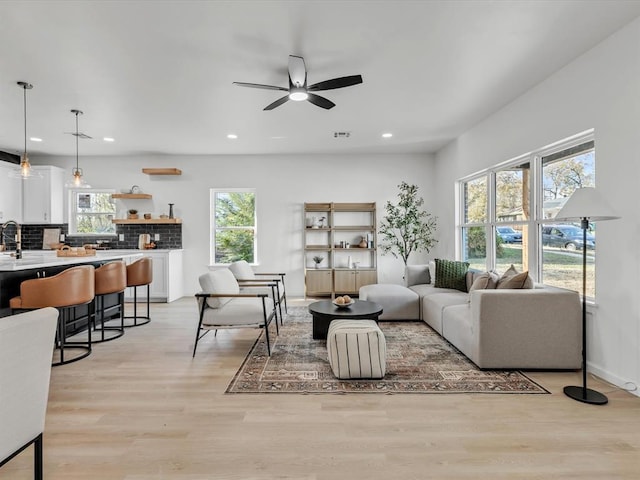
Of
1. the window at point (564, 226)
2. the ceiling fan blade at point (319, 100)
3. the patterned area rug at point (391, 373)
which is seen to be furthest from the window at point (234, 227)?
the window at point (564, 226)

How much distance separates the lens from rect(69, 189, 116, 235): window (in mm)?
7023

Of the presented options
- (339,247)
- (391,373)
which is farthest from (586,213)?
(339,247)

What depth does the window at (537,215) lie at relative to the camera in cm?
342

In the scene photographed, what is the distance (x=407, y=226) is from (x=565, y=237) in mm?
3136

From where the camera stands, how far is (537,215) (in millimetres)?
3951

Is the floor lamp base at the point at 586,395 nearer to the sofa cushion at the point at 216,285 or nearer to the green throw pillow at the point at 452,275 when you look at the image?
the green throw pillow at the point at 452,275

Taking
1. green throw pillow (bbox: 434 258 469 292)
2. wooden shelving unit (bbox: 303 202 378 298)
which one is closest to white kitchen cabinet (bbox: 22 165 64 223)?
wooden shelving unit (bbox: 303 202 378 298)

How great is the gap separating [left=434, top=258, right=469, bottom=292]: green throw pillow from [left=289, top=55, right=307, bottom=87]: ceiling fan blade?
3214 mm

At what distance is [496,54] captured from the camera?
3113 mm

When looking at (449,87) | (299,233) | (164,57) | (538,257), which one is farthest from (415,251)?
(164,57)

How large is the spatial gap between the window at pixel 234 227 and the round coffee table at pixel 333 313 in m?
3.25

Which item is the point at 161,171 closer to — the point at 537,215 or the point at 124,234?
the point at 124,234

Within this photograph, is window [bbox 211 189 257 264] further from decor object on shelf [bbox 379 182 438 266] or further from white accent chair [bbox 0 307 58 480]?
white accent chair [bbox 0 307 58 480]

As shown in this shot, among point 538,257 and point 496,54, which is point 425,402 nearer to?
point 538,257
